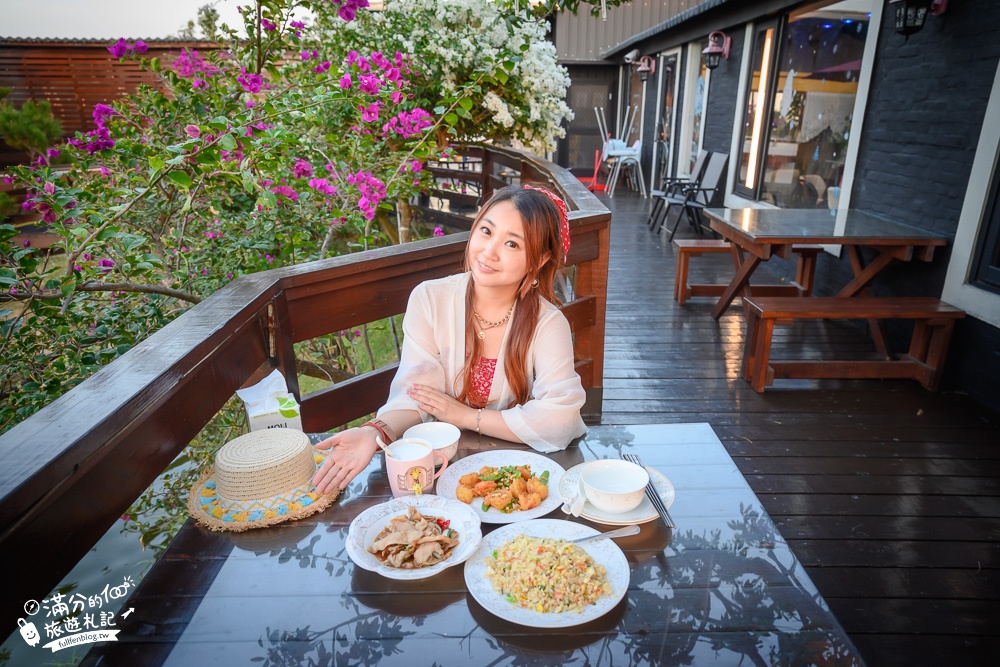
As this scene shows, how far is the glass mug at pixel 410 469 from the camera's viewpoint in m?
1.20

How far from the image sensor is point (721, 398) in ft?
11.2

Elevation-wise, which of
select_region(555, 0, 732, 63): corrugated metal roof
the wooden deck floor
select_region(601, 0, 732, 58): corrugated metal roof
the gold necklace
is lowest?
the wooden deck floor

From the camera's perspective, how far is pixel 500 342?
5.70 feet

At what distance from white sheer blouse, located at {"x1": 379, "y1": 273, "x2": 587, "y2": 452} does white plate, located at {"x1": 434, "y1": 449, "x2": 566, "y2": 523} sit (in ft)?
0.71

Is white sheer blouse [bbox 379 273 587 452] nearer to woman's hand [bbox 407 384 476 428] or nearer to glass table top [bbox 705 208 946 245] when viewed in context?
woman's hand [bbox 407 384 476 428]

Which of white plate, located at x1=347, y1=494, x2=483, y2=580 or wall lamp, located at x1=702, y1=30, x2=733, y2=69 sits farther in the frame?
wall lamp, located at x1=702, y1=30, x2=733, y2=69

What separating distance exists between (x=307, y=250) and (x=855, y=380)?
3.18 meters

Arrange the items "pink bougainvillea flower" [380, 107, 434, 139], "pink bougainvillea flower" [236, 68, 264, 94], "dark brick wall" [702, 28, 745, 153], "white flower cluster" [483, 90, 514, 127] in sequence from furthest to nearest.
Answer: "dark brick wall" [702, 28, 745, 153] < "white flower cluster" [483, 90, 514, 127] < "pink bougainvillea flower" [380, 107, 434, 139] < "pink bougainvillea flower" [236, 68, 264, 94]

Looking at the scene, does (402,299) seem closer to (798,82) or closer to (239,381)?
(239,381)

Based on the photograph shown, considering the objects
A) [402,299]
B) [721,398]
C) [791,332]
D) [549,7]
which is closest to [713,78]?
[791,332]

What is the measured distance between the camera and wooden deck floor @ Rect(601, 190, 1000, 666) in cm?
188

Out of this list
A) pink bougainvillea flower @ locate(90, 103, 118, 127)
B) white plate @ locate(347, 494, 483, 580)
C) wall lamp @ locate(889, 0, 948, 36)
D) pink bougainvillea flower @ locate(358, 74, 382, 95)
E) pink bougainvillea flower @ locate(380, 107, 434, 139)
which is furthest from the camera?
wall lamp @ locate(889, 0, 948, 36)

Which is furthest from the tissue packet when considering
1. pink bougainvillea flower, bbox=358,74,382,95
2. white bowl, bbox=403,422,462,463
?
pink bougainvillea flower, bbox=358,74,382,95

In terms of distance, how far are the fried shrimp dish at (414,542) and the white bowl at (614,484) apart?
28 cm
